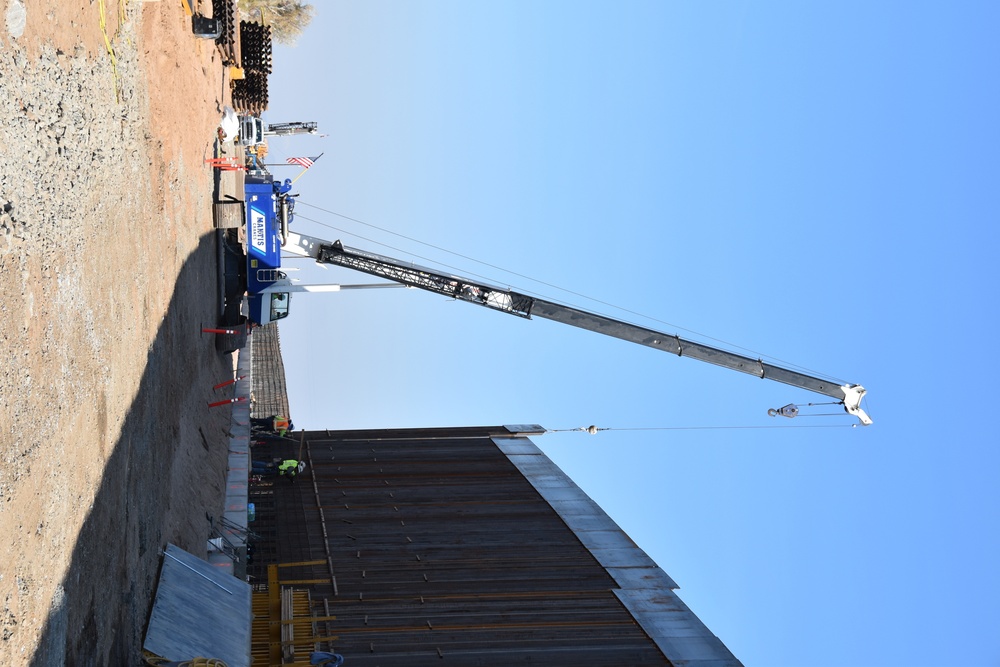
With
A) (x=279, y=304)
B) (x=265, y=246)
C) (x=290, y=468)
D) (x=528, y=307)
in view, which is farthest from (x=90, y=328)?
(x=528, y=307)

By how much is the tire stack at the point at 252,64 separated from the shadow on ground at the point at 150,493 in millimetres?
12664

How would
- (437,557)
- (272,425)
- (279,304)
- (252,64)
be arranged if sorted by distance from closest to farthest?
(437,557) < (279,304) < (272,425) < (252,64)

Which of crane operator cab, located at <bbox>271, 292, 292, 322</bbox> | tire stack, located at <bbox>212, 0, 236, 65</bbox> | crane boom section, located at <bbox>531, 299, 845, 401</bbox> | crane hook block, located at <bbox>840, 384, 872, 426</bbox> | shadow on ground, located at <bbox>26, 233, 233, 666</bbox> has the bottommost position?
shadow on ground, located at <bbox>26, 233, 233, 666</bbox>

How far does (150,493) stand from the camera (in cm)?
1514

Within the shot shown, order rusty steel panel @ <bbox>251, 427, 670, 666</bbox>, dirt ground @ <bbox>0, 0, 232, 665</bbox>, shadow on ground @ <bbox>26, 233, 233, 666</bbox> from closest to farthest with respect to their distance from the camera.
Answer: dirt ground @ <bbox>0, 0, 232, 665</bbox>
shadow on ground @ <bbox>26, 233, 233, 666</bbox>
rusty steel panel @ <bbox>251, 427, 670, 666</bbox>

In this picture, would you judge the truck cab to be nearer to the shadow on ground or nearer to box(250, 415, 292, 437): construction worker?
the shadow on ground

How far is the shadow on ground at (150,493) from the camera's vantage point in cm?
1128

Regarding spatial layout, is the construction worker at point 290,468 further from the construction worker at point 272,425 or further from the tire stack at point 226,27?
the tire stack at point 226,27

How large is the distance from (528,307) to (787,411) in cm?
850

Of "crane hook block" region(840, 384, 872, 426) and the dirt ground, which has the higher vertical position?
"crane hook block" region(840, 384, 872, 426)

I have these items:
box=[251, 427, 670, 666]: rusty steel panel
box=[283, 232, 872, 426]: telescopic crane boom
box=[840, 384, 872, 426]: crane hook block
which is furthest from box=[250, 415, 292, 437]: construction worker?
box=[840, 384, 872, 426]: crane hook block

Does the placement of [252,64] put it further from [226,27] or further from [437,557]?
[437,557]

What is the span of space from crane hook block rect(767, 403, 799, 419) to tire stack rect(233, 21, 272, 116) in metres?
22.7

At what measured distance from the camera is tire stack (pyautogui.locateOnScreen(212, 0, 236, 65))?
85.6 ft
